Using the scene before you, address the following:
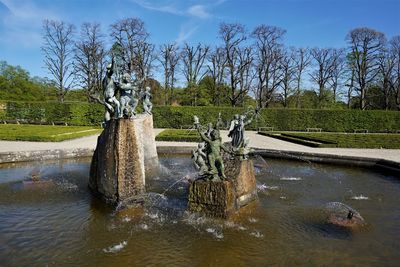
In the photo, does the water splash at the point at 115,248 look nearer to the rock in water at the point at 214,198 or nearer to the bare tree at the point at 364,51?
the rock in water at the point at 214,198

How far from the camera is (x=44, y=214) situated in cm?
754

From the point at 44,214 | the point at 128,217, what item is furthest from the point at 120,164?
the point at 44,214

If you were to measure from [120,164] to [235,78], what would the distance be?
4634 cm

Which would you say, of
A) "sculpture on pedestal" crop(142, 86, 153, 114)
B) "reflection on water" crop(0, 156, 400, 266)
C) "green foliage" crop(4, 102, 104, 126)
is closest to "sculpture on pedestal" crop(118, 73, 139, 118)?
"reflection on water" crop(0, 156, 400, 266)

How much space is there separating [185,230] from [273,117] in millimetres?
36022

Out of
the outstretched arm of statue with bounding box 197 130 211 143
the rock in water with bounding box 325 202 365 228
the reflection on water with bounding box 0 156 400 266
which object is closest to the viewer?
the reflection on water with bounding box 0 156 400 266

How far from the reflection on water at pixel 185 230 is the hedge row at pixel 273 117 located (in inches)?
1188

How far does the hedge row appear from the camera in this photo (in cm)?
4053

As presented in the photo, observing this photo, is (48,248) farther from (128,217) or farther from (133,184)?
(133,184)

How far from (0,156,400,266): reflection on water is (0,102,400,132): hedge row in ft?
99.0

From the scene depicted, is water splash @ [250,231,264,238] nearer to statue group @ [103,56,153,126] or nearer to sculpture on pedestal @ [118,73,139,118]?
sculpture on pedestal @ [118,73,139,118]

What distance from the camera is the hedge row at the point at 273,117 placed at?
40.5 metres

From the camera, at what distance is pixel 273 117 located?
136 feet

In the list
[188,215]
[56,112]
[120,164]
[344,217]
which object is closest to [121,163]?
[120,164]
